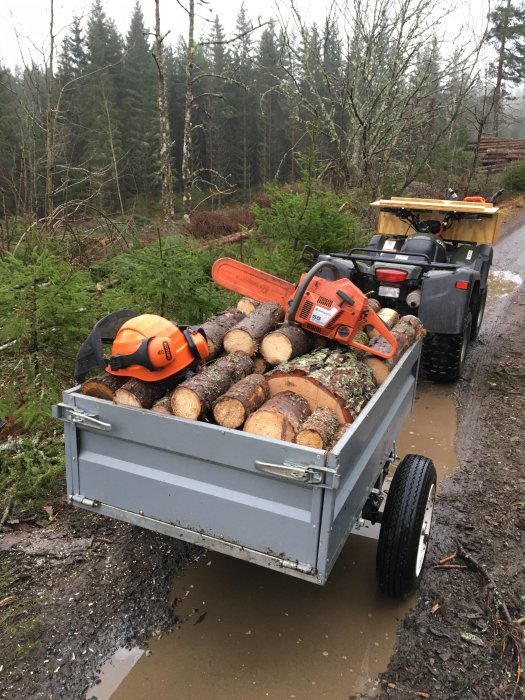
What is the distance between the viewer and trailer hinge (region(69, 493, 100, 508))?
254 cm

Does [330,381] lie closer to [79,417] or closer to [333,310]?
[333,310]

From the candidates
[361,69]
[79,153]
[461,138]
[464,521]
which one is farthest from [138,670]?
[79,153]

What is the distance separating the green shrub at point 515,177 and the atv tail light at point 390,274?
17077mm

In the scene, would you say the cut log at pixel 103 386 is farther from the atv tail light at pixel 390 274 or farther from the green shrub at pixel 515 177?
the green shrub at pixel 515 177

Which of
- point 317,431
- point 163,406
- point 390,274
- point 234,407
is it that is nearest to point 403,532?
point 317,431

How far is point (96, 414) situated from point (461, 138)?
23.1m

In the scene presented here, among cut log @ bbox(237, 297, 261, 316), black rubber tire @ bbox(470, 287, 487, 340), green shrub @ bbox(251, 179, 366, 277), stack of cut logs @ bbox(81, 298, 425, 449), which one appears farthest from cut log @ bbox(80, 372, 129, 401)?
black rubber tire @ bbox(470, 287, 487, 340)

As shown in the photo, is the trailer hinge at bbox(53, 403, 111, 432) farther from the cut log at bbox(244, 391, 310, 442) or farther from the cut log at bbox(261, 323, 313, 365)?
the cut log at bbox(261, 323, 313, 365)

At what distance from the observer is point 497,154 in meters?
22.4

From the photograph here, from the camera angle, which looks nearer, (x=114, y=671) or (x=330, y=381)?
(x=114, y=671)

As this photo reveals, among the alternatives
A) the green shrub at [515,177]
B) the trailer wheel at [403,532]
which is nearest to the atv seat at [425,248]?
the trailer wheel at [403,532]

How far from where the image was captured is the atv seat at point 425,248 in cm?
596

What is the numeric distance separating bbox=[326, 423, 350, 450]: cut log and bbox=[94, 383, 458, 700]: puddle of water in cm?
111

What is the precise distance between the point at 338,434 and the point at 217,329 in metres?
1.23
